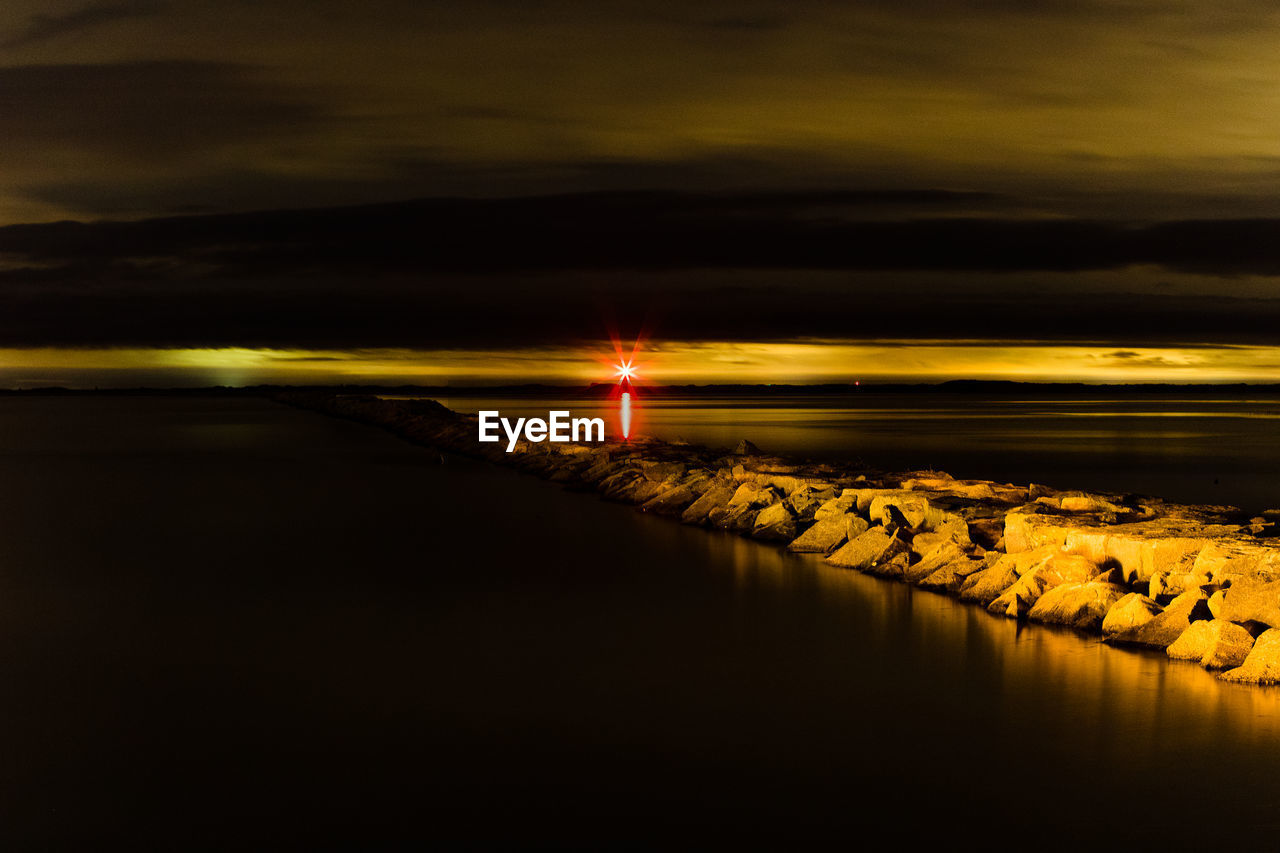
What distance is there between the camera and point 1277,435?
2094 inches

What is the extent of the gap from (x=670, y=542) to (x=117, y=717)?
9.71 metres

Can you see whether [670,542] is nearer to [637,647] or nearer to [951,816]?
[637,647]

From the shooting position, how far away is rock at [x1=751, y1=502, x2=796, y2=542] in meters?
17.6

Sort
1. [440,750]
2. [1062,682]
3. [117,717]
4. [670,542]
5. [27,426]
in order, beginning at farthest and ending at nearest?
1. [27,426]
2. [670,542]
3. [1062,682]
4. [117,717]
5. [440,750]

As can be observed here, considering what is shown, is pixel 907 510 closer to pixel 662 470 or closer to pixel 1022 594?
pixel 1022 594

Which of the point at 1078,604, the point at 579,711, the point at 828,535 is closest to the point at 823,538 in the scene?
the point at 828,535

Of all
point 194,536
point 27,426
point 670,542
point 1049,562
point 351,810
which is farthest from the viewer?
point 27,426

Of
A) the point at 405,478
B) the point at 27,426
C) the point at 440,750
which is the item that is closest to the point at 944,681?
the point at 440,750

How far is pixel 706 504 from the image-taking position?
66.0 ft

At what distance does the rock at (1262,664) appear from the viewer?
9.23 m

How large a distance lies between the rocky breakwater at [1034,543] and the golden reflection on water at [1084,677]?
262 millimetres

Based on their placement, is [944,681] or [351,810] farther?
[944,681]

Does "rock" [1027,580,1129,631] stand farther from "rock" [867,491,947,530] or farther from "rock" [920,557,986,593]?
"rock" [867,491,947,530]

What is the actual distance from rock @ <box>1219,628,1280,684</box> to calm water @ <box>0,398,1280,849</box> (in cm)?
18
